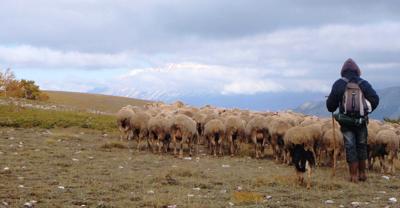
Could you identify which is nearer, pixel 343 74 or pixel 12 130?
pixel 343 74

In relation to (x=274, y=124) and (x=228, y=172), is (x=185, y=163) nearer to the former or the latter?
(x=228, y=172)

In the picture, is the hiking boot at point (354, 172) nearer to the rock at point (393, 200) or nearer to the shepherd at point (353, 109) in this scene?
the shepherd at point (353, 109)

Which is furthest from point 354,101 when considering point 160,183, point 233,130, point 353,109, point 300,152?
point 233,130

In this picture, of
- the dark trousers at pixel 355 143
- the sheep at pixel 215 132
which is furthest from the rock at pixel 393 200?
the sheep at pixel 215 132

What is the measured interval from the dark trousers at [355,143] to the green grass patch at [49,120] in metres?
19.6

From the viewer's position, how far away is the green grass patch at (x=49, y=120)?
1283 inches

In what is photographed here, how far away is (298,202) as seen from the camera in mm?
11555

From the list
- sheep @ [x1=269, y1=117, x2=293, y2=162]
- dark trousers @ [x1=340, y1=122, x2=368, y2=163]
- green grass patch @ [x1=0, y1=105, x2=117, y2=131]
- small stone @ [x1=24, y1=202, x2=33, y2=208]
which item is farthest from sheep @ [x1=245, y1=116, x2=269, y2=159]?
small stone @ [x1=24, y1=202, x2=33, y2=208]

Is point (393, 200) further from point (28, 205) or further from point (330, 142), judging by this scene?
point (28, 205)

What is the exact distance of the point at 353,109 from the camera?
1487 centimetres

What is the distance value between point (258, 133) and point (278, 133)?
61.0 inches

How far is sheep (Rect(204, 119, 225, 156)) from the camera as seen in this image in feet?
73.8

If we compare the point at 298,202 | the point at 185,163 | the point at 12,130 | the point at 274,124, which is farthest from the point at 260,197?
the point at 12,130

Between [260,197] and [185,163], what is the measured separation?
734 cm
